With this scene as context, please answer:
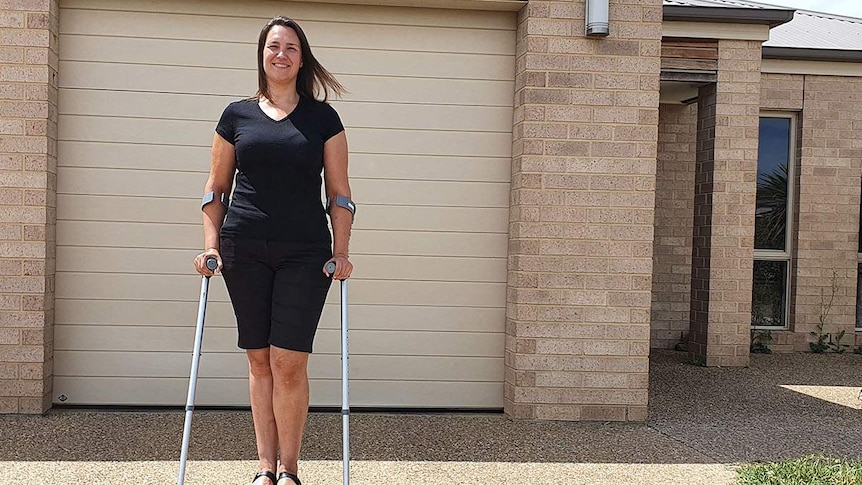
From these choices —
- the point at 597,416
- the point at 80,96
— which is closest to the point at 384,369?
the point at 597,416

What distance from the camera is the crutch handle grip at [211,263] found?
361cm

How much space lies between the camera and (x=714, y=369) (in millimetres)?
8688

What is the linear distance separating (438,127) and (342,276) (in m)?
2.54

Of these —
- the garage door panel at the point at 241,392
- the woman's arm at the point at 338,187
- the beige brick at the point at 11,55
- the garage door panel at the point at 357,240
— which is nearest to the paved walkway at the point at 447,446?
the garage door panel at the point at 241,392

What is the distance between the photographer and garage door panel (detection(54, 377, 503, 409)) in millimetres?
5836

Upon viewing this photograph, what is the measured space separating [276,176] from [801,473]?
113 inches

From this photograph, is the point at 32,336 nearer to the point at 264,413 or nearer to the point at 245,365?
the point at 245,365

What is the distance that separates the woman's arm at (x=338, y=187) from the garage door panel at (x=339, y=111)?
2.22 meters

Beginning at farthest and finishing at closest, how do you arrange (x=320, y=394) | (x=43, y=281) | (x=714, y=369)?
(x=714, y=369), (x=320, y=394), (x=43, y=281)

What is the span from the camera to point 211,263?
3615 millimetres

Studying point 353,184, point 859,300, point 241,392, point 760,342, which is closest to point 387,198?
point 353,184

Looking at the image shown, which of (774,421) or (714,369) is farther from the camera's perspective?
(714,369)

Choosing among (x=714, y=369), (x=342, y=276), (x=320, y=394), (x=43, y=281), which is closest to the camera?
(x=342, y=276)

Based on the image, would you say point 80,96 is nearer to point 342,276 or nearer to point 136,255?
point 136,255
